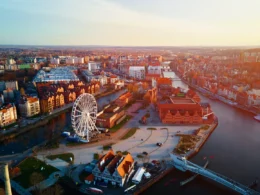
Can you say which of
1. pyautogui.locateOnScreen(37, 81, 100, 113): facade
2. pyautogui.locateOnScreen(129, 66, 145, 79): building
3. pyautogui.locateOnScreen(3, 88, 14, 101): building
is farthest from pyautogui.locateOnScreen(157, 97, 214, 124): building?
pyautogui.locateOnScreen(129, 66, 145, 79): building

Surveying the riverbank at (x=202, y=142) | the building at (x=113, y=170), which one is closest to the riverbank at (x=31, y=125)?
the building at (x=113, y=170)

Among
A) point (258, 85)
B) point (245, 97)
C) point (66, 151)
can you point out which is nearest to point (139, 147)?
point (66, 151)

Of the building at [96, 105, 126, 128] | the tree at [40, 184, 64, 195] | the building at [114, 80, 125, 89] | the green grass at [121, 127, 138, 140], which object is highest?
the building at [114, 80, 125, 89]

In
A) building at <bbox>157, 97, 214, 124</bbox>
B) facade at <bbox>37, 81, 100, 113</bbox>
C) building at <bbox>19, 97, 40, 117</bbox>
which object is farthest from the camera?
facade at <bbox>37, 81, 100, 113</bbox>

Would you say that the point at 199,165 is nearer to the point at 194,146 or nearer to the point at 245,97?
the point at 194,146

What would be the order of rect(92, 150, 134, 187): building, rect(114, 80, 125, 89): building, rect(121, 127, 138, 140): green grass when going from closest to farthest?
rect(92, 150, 134, 187): building → rect(121, 127, 138, 140): green grass → rect(114, 80, 125, 89): building

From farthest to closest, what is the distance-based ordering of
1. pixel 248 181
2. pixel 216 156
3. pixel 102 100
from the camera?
pixel 102 100 → pixel 216 156 → pixel 248 181

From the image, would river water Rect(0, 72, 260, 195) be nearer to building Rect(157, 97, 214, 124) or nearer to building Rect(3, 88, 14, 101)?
building Rect(157, 97, 214, 124)
